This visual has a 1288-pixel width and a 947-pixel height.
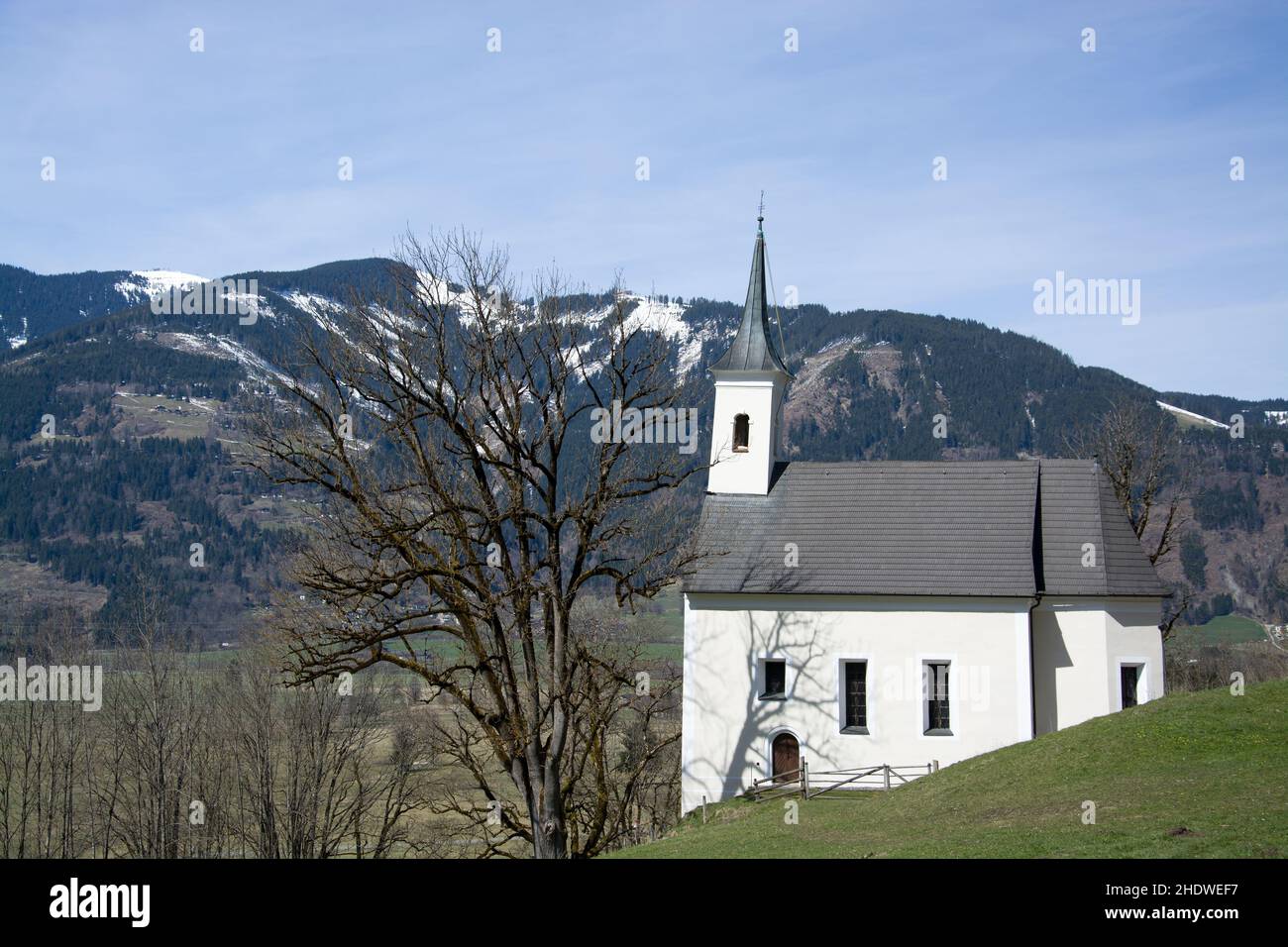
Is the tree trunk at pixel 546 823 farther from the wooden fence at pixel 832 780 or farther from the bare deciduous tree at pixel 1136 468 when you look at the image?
the bare deciduous tree at pixel 1136 468

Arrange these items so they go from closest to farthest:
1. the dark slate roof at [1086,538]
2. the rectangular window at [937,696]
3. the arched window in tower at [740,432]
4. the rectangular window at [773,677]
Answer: the rectangular window at [937,696]
the dark slate roof at [1086,538]
the rectangular window at [773,677]
the arched window in tower at [740,432]

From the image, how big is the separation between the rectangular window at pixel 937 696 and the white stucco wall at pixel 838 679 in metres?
0.30

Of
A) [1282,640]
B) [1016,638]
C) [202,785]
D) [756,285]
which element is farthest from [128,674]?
[1282,640]

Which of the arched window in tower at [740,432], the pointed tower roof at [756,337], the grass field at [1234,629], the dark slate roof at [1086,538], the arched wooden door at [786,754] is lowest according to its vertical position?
the grass field at [1234,629]

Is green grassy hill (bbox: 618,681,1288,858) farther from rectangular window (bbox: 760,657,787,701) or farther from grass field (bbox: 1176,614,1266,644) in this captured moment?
grass field (bbox: 1176,614,1266,644)

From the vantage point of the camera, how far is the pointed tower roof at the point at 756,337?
41656mm

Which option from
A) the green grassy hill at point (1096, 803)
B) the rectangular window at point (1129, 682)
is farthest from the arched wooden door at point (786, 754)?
the rectangular window at point (1129, 682)

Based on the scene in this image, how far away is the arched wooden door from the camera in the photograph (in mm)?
36469

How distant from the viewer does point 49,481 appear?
189 metres

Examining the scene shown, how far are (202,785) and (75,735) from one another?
25.3ft

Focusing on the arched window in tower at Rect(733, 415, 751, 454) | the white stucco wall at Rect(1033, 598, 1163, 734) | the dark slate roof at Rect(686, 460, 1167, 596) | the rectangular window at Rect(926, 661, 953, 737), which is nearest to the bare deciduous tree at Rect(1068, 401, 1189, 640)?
the dark slate roof at Rect(686, 460, 1167, 596)

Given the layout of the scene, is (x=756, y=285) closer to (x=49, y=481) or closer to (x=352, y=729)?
(x=352, y=729)

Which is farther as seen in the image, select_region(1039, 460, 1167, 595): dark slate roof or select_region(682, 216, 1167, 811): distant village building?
select_region(1039, 460, 1167, 595): dark slate roof

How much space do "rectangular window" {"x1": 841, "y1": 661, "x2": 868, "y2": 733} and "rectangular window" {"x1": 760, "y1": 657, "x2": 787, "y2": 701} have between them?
5.88 feet
